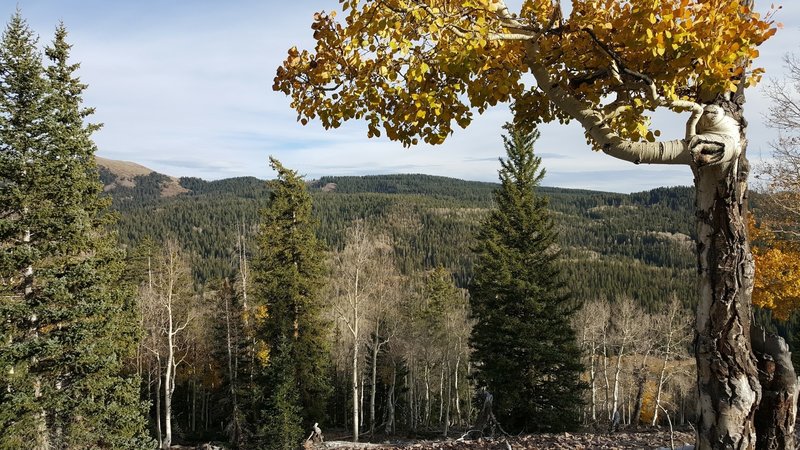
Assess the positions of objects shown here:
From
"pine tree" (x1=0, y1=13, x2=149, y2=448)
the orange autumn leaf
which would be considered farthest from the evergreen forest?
the orange autumn leaf

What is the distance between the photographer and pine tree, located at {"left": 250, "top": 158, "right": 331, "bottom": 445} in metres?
21.2

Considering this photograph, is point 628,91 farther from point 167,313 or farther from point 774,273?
point 167,313

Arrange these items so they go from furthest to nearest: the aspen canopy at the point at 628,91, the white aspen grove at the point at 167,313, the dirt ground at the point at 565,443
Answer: the white aspen grove at the point at 167,313 → the dirt ground at the point at 565,443 → the aspen canopy at the point at 628,91

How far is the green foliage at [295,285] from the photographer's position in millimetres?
21203

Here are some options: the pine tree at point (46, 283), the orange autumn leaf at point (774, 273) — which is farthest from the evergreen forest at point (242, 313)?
the orange autumn leaf at point (774, 273)

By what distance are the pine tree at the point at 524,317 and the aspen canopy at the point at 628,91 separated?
→ 1336cm

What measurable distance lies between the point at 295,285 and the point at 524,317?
34.3ft

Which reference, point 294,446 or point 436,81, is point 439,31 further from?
point 294,446

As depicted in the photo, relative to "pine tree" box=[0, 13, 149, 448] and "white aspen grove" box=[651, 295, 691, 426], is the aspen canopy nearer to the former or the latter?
"pine tree" box=[0, 13, 149, 448]

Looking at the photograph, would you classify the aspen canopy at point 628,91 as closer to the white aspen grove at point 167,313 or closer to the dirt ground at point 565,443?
the dirt ground at point 565,443

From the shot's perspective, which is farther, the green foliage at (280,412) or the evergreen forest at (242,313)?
the green foliage at (280,412)

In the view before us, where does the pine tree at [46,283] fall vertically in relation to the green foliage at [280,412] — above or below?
above

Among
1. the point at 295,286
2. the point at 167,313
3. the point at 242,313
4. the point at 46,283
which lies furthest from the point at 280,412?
the point at 242,313

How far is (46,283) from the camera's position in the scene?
11648 millimetres
